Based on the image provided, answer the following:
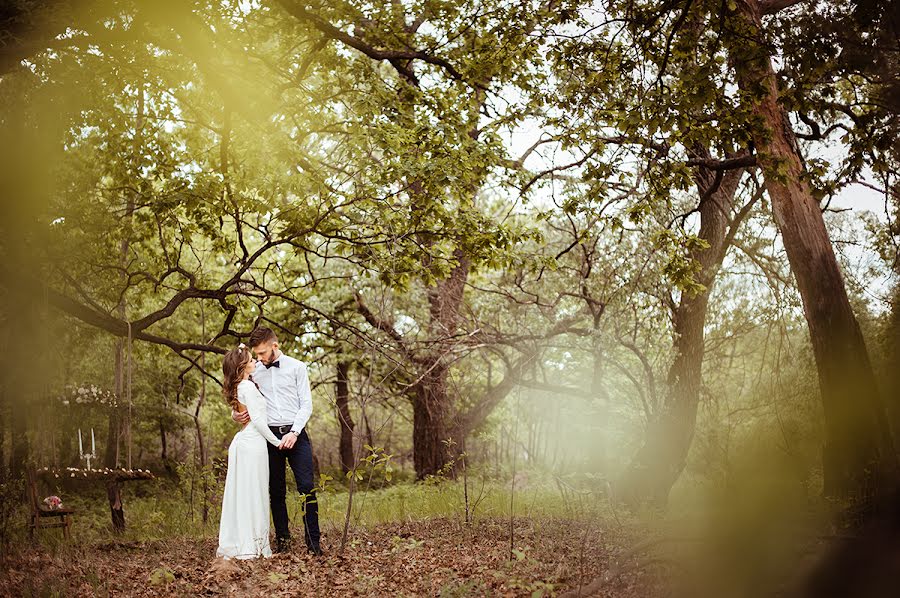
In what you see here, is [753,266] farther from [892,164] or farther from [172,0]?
[172,0]

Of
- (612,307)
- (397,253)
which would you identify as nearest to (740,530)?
(397,253)

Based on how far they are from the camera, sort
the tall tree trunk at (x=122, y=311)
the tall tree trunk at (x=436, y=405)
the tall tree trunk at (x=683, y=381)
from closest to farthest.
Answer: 1. the tall tree trunk at (x=122, y=311)
2. the tall tree trunk at (x=683, y=381)
3. the tall tree trunk at (x=436, y=405)

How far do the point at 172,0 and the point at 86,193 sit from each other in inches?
170

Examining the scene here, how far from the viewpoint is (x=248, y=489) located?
6934 mm

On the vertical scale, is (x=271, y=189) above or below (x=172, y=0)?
below

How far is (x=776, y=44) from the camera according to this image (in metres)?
6.45

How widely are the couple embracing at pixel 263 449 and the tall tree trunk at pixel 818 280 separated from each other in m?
4.80

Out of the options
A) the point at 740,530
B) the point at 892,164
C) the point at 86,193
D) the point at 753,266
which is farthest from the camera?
the point at 753,266

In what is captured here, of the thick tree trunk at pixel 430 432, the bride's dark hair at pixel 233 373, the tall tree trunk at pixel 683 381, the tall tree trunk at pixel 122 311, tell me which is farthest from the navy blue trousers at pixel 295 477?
the thick tree trunk at pixel 430 432

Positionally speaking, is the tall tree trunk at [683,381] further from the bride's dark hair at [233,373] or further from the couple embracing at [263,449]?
the bride's dark hair at [233,373]

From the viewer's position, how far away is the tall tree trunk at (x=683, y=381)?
12.3 meters

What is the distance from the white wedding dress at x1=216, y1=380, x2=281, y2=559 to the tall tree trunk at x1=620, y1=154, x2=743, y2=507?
Result: 7.62 metres

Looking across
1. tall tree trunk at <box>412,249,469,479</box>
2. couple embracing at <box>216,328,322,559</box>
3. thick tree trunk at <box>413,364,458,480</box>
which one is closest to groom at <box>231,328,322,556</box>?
couple embracing at <box>216,328,322,559</box>

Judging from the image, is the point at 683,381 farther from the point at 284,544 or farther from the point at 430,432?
the point at 284,544
